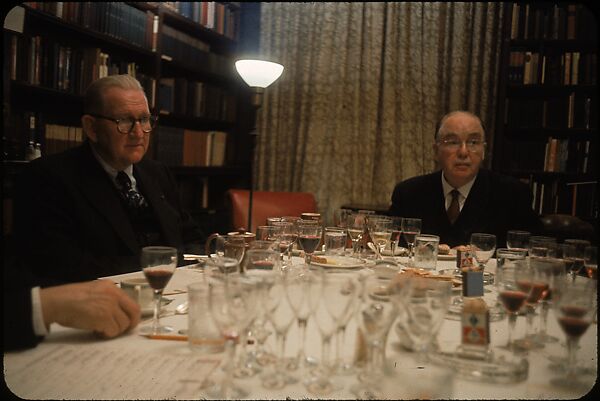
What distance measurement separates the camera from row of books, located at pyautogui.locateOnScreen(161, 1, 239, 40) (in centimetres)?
419

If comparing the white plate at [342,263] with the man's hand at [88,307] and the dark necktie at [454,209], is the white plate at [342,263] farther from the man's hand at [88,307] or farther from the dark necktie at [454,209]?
the dark necktie at [454,209]

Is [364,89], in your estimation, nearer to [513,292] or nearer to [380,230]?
[380,230]

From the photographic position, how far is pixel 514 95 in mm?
4152

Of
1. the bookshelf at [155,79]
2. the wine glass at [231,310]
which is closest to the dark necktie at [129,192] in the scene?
the bookshelf at [155,79]

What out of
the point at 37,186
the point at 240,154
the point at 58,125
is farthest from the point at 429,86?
the point at 37,186

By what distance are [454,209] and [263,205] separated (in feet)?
3.74

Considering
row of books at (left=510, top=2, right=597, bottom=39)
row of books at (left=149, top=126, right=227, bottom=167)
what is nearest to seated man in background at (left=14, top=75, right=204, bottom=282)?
row of books at (left=149, top=126, right=227, bottom=167)

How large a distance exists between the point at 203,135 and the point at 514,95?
2604mm

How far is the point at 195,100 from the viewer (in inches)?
176

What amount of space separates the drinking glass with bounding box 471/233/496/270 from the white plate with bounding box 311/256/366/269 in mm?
371

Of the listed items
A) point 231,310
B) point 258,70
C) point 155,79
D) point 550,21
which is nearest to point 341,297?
point 231,310

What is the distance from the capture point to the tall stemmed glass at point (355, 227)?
2074mm

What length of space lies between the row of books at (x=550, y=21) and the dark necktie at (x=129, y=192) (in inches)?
122

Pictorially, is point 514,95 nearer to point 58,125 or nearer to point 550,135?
point 550,135
